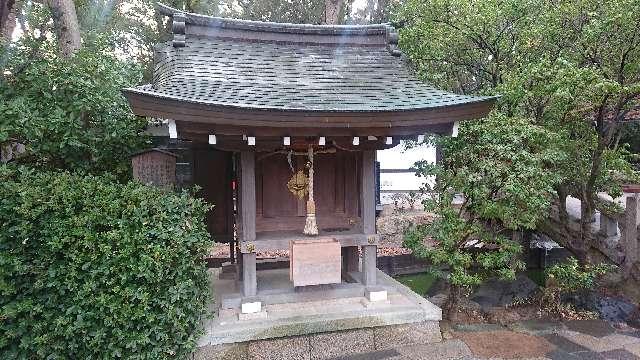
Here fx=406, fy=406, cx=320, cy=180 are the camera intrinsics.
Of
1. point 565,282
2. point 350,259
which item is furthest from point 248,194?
point 565,282

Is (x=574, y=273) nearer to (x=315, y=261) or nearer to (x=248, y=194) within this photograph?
(x=315, y=261)

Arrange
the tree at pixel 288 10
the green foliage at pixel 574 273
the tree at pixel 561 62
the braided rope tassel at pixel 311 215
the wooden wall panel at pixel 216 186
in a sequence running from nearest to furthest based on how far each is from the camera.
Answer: the braided rope tassel at pixel 311 215 < the tree at pixel 561 62 < the green foliage at pixel 574 273 < the wooden wall panel at pixel 216 186 < the tree at pixel 288 10

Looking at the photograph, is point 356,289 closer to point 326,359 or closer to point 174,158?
point 326,359

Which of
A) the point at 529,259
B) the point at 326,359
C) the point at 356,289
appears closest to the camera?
the point at 326,359

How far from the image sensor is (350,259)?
6.32 metres

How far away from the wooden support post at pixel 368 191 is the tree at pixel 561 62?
226 centimetres

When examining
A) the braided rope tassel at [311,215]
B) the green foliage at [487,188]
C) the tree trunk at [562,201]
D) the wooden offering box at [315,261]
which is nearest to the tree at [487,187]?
the green foliage at [487,188]

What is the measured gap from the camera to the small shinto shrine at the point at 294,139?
14.6ft

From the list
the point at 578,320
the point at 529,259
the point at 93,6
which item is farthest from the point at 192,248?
the point at 93,6

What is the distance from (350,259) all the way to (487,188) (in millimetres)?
2291

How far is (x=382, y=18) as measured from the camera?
16125 mm

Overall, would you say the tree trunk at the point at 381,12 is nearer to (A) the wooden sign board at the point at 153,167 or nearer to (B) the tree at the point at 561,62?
(B) the tree at the point at 561,62

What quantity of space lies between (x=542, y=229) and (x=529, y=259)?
2.67 metres

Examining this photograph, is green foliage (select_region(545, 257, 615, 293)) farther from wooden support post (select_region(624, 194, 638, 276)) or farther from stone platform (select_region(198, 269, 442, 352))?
stone platform (select_region(198, 269, 442, 352))
